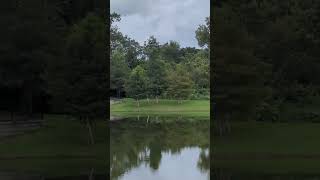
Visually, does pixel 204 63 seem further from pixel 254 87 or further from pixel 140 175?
pixel 140 175

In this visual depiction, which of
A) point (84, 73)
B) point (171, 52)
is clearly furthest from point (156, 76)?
point (84, 73)

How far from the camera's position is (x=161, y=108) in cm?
1563

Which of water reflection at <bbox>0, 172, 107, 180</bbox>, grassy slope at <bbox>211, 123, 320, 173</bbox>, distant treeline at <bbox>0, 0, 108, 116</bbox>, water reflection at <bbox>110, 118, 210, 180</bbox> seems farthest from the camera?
distant treeline at <bbox>0, 0, 108, 116</bbox>

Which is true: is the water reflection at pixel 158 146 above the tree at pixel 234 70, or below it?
below

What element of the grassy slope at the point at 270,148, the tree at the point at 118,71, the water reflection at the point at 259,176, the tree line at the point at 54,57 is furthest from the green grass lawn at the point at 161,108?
Answer: the water reflection at the point at 259,176

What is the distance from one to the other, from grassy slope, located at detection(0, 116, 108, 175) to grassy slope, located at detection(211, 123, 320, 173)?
8.80 ft

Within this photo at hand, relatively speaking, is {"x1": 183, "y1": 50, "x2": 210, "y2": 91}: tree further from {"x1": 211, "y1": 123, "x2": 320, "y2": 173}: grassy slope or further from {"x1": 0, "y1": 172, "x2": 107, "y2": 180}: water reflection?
{"x1": 0, "y1": 172, "x2": 107, "y2": 180}: water reflection

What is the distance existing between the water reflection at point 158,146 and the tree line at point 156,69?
2.44 ft

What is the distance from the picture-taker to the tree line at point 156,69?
1524cm

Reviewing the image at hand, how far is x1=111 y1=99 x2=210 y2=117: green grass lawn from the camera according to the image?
15.2 metres

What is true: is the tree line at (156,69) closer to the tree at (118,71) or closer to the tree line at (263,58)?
the tree at (118,71)

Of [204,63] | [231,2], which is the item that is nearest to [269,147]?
[204,63]

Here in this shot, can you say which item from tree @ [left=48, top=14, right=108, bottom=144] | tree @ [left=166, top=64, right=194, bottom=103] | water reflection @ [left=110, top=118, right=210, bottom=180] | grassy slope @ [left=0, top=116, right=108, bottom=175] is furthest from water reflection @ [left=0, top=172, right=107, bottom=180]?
tree @ [left=166, top=64, right=194, bottom=103]

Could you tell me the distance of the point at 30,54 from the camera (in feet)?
50.1
